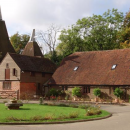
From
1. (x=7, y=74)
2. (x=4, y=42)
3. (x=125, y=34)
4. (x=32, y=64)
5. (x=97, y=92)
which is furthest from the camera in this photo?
(x=4, y=42)

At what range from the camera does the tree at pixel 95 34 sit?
58500 mm

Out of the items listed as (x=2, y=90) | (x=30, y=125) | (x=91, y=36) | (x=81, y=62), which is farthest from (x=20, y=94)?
(x=30, y=125)

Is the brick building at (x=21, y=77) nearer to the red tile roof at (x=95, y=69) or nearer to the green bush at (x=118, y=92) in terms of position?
the red tile roof at (x=95, y=69)

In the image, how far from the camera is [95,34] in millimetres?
59062

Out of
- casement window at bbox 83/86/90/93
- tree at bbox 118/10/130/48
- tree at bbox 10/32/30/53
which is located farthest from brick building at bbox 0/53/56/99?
tree at bbox 10/32/30/53

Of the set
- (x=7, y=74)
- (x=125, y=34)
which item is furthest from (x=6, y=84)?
(x=125, y=34)

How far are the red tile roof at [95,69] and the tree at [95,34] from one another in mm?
11227

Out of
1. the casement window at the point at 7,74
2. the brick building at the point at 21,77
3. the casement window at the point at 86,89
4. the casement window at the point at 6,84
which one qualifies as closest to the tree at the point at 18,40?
the brick building at the point at 21,77

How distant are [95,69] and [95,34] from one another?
17245 mm

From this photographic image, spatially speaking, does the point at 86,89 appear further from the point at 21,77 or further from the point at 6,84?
the point at 6,84

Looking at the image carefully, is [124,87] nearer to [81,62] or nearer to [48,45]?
[81,62]

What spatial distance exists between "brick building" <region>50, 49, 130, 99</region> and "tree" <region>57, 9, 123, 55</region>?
1155 cm

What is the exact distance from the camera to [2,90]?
153 ft

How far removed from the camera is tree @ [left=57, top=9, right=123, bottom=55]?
58500mm
